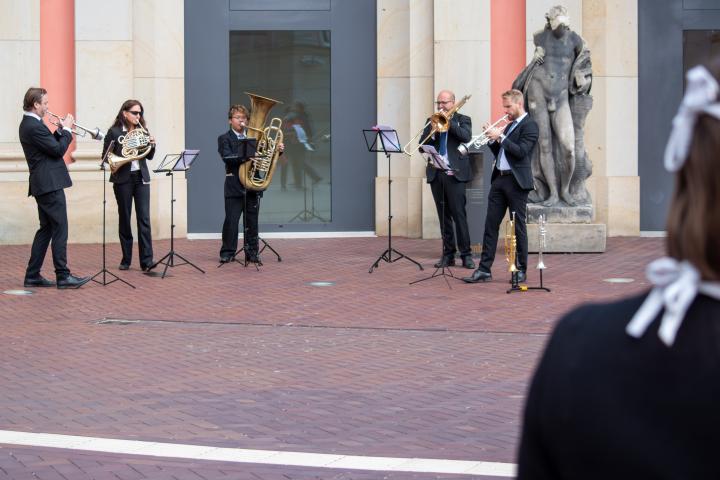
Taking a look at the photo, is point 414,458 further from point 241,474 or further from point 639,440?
point 639,440

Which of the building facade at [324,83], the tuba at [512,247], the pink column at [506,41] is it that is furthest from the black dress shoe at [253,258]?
the pink column at [506,41]

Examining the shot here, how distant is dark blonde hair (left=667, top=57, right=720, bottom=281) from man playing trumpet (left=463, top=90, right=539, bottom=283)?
10.8m

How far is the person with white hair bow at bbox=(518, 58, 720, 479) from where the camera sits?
5.09 ft

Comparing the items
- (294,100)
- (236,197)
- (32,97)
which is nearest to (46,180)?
(32,97)

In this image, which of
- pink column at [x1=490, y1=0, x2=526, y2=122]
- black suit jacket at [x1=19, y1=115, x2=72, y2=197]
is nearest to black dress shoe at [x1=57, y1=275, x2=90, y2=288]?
black suit jacket at [x1=19, y1=115, x2=72, y2=197]

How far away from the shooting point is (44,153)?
12.7 metres

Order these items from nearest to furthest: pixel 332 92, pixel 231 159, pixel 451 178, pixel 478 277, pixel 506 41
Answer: pixel 478 277, pixel 451 178, pixel 231 159, pixel 506 41, pixel 332 92

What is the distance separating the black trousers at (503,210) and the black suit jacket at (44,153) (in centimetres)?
432

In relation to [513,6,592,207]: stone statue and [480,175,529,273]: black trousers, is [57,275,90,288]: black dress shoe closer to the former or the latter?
[480,175,529,273]: black trousers

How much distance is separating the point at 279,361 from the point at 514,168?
4.53 metres

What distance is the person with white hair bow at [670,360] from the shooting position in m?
1.55

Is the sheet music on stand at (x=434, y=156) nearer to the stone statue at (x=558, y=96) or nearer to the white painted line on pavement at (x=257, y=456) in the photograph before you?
the stone statue at (x=558, y=96)

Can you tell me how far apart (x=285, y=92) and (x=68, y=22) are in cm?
328

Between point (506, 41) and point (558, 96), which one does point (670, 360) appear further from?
point (506, 41)
